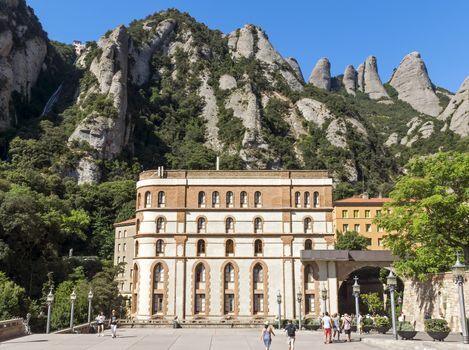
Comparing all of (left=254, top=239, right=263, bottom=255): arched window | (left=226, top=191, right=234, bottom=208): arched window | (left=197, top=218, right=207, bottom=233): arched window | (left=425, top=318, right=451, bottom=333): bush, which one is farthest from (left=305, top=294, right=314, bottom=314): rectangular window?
(left=425, top=318, right=451, bottom=333): bush

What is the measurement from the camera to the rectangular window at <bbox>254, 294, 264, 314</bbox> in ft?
168

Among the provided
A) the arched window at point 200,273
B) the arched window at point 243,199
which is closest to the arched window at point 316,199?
the arched window at point 243,199

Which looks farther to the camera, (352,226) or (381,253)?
(352,226)

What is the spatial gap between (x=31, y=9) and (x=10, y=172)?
88905 millimetres

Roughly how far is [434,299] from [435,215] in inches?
267

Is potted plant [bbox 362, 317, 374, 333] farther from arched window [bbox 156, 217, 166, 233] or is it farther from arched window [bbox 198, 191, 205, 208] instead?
arched window [bbox 156, 217, 166, 233]

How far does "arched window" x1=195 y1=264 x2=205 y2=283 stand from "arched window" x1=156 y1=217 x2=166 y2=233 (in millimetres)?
5531

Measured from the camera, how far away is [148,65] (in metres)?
160

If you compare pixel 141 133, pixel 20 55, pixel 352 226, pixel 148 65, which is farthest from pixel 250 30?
pixel 352 226

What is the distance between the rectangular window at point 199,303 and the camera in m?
51.0

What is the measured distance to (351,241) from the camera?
258 feet

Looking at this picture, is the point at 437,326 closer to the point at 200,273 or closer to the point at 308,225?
the point at 308,225

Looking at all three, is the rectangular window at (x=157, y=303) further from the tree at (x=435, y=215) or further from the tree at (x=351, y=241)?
the tree at (x=351, y=241)

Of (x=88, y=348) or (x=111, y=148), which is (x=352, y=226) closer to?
(x=111, y=148)
